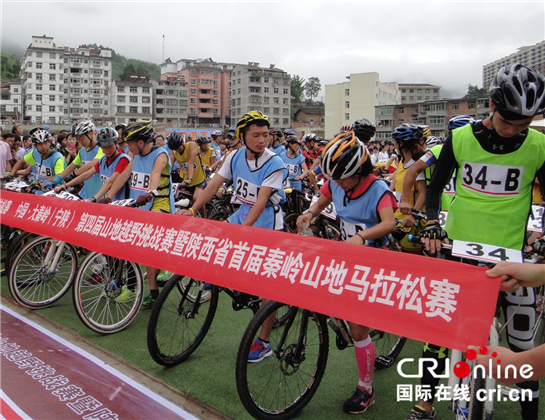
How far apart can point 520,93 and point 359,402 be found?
8.16ft

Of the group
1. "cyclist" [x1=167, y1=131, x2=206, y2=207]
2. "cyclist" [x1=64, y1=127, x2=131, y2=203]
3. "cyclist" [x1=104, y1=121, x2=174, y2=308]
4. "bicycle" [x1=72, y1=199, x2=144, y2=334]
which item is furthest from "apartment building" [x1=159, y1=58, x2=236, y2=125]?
A: "bicycle" [x1=72, y1=199, x2=144, y2=334]

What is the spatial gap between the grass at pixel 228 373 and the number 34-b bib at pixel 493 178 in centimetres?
178

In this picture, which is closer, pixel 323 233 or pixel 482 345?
pixel 482 345

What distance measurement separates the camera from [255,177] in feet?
14.8

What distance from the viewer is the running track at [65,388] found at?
351 centimetres

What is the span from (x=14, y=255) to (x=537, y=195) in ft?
22.4

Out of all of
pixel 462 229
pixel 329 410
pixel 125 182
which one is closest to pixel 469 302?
pixel 462 229

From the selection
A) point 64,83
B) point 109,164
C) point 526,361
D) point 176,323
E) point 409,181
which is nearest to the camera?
point 526,361

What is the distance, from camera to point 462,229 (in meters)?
3.13

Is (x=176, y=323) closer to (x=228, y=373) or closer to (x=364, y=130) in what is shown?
(x=228, y=373)

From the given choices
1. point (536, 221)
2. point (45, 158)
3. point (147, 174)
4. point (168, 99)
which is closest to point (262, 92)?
point (168, 99)

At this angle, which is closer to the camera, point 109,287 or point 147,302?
point 109,287

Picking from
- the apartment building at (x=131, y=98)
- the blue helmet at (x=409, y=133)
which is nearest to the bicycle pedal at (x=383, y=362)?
the blue helmet at (x=409, y=133)

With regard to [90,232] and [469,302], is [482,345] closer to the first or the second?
[469,302]
